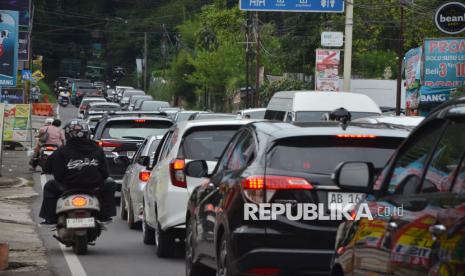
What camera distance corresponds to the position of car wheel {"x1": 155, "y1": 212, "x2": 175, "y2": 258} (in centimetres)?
1391

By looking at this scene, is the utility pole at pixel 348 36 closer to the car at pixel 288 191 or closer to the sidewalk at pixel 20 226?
the sidewalk at pixel 20 226

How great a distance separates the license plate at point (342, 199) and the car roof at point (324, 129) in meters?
0.55

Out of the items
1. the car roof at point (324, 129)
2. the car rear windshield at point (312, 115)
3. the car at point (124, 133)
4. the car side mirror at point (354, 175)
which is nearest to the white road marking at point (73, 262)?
the car roof at point (324, 129)

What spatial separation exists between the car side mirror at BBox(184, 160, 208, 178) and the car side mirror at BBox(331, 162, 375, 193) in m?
4.61

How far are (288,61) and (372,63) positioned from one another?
262 inches

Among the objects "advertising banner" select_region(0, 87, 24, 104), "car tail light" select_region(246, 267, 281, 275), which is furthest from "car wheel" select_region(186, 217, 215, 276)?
"advertising banner" select_region(0, 87, 24, 104)

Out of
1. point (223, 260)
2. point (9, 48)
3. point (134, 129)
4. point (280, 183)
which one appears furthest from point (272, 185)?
point (9, 48)

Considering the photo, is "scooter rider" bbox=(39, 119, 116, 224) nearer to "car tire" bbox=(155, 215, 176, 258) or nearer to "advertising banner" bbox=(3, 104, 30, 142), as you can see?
"car tire" bbox=(155, 215, 176, 258)

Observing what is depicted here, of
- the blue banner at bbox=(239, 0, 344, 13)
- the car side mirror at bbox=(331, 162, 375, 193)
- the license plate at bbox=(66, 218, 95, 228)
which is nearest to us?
the car side mirror at bbox=(331, 162, 375, 193)

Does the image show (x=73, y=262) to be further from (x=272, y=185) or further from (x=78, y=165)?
(x=272, y=185)

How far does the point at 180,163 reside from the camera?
13.4 metres

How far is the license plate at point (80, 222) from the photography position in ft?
46.6

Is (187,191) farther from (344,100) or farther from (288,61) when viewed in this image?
(288,61)

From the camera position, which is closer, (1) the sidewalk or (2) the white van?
(1) the sidewalk
